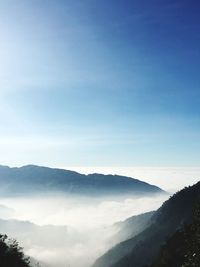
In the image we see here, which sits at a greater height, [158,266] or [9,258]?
[9,258]

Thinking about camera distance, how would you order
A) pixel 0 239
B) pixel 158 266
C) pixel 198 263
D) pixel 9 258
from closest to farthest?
1. pixel 198 263
2. pixel 9 258
3. pixel 0 239
4. pixel 158 266

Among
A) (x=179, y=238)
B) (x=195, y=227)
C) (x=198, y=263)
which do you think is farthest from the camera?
(x=179, y=238)

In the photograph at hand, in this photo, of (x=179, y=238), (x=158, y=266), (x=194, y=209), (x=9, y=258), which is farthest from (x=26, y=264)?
(x=179, y=238)

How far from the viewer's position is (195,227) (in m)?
37.8

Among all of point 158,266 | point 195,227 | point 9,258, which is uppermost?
point 195,227

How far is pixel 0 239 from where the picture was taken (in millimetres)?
100938

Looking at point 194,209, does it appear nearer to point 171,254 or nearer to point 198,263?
point 198,263

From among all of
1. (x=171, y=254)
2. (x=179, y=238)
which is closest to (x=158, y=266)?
(x=171, y=254)

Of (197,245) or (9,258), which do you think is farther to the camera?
(9,258)

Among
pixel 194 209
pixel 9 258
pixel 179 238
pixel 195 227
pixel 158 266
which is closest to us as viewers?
pixel 195 227

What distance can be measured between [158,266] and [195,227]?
14364 centimetres

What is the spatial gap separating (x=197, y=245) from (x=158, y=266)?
146245 mm

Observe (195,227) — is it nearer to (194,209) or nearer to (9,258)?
(194,209)

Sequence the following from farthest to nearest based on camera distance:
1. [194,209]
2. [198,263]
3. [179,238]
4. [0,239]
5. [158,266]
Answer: [179,238]
[158,266]
[0,239]
[194,209]
[198,263]
